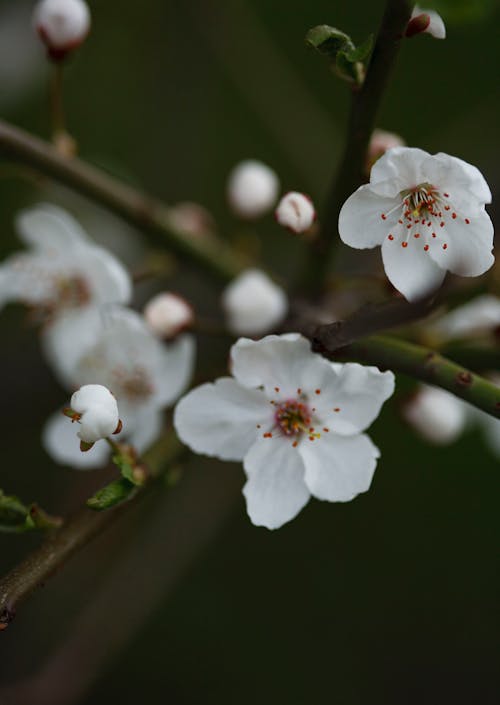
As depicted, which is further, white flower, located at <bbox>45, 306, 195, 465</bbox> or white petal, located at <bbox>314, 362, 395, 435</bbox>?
white flower, located at <bbox>45, 306, 195, 465</bbox>

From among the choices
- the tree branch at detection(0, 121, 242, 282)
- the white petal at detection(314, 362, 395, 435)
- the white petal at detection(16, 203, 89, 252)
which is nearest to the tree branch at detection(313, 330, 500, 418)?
the white petal at detection(314, 362, 395, 435)

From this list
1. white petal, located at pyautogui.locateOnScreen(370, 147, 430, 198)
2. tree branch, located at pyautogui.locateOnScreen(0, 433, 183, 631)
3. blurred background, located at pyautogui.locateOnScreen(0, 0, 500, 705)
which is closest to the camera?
tree branch, located at pyautogui.locateOnScreen(0, 433, 183, 631)

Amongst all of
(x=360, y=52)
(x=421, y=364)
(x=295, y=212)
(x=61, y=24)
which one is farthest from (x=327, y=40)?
(x=61, y=24)

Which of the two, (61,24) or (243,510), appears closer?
(61,24)

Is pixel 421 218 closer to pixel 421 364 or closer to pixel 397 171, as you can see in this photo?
pixel 397 171

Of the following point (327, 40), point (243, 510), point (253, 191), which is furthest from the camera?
point (243, 510)

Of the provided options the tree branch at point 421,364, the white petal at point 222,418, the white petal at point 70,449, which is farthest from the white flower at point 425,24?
the white petal at point 70,449

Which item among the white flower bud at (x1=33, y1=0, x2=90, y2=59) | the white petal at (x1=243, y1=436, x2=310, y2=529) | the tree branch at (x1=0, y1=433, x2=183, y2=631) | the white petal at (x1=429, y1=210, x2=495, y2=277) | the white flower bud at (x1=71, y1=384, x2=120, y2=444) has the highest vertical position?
the white flower bud at (x1=33, y1=0, x2=90, y2=59)

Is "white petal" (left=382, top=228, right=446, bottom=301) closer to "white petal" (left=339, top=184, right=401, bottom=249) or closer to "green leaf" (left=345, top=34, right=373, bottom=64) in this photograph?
"white petal" (left=339, top=184, right=401, bottom=249)

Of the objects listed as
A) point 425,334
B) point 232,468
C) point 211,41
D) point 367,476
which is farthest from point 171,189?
point 367,476
